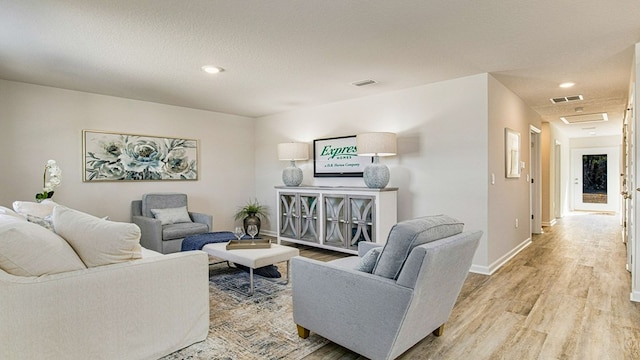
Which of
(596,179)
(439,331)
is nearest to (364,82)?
(439,331)

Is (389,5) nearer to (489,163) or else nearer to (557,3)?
(557,3)

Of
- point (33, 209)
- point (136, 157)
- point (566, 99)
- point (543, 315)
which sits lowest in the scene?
point (543, 315)

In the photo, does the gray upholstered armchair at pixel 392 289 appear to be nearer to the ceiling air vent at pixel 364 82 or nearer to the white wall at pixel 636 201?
the white wall at pixel 636 201

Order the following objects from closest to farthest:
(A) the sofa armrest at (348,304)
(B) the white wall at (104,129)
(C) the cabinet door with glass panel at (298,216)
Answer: (A) the sofa armrest at (348,304), (B) the white wall at (104,129), (C) the cabinet door with glass panel at (298,216)

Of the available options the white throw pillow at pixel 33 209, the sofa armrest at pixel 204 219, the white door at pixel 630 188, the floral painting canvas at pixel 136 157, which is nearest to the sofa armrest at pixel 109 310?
the white throw pillow at pixel 33 209

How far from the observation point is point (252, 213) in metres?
5.99

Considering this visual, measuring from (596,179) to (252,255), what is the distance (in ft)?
35.8

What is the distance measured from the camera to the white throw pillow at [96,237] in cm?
186

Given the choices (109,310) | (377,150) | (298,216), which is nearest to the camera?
(109,310)

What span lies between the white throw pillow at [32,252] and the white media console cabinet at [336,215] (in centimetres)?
300

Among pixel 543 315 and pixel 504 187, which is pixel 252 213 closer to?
pixel 504 187

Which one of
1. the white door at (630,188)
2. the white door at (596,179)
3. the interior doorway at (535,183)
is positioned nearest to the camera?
the white door at (630,188)

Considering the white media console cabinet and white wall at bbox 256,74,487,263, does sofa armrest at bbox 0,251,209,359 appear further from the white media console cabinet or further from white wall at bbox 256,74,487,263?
white wall at bbox 256,74,487,263

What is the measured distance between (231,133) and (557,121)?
21.4 ft
